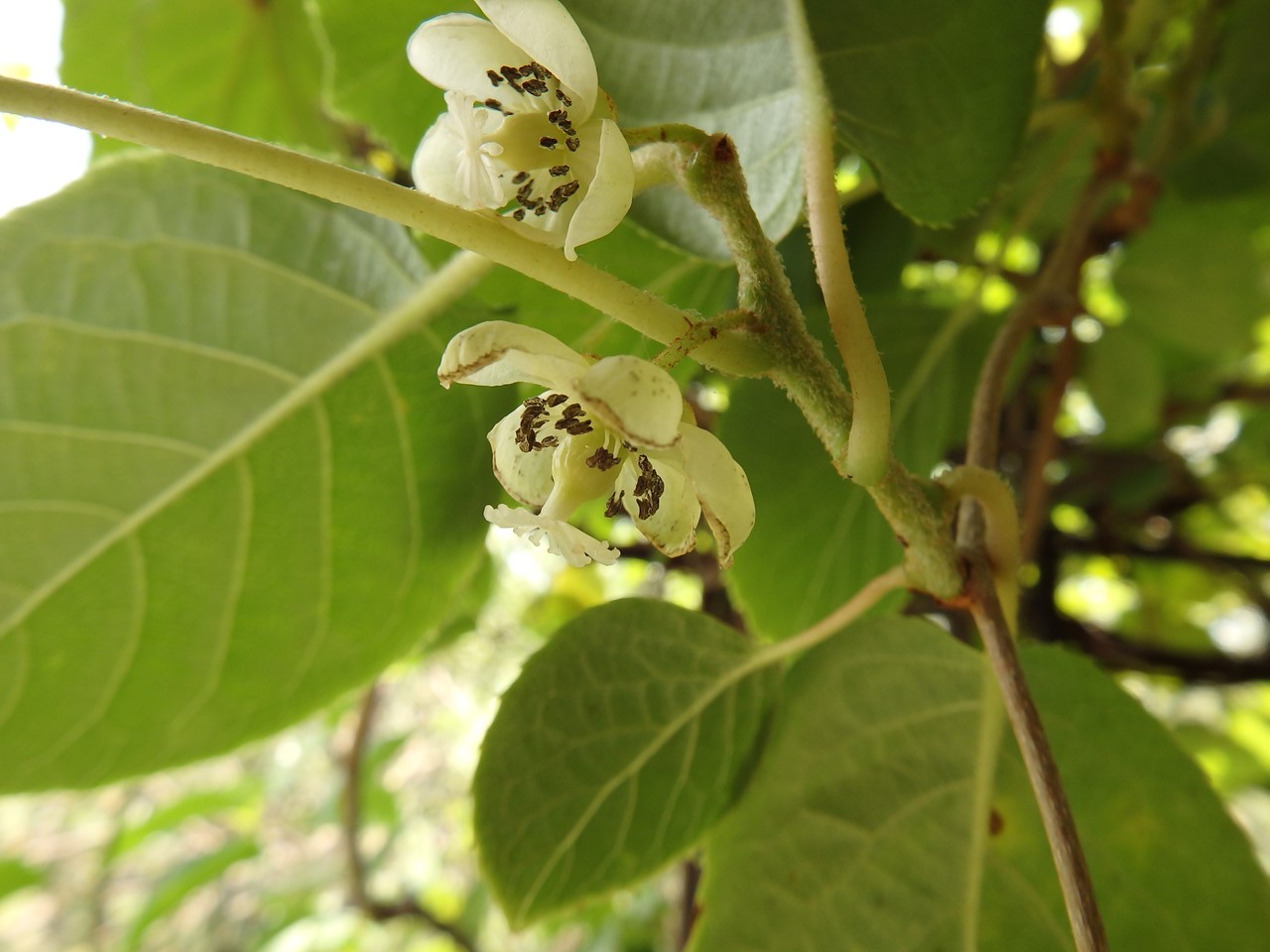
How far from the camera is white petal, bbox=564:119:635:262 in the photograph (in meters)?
0.33

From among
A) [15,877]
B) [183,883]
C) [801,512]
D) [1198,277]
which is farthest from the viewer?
[183,883]

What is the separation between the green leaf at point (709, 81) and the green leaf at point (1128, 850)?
12.1 inches

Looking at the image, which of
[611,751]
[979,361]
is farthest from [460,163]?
[979,361]

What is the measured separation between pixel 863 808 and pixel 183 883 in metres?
1.48

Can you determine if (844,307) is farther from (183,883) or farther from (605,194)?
(183,883)

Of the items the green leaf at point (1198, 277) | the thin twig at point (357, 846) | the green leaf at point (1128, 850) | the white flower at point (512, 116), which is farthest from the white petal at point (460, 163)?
the green leaf at point (1198, 277)

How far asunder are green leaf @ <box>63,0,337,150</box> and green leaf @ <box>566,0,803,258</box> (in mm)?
517

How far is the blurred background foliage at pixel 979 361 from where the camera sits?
25.1 inches

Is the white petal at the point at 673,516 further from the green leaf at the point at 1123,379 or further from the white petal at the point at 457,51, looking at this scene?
the green leaf at the point at 1123,379

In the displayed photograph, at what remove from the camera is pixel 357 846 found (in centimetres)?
123

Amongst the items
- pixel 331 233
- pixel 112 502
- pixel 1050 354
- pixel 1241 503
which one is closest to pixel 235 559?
pixel 112 502

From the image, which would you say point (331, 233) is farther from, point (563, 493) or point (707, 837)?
point (707, 837)

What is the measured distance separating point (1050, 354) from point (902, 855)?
3.24 feet

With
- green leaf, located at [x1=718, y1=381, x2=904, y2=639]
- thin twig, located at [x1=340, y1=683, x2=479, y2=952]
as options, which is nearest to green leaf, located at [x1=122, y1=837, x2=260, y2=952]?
thin twig, located at [x1=340, y1=683, x2=479, y2=952]
